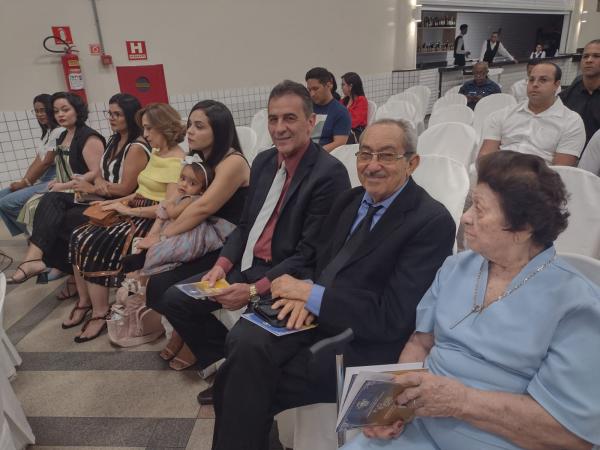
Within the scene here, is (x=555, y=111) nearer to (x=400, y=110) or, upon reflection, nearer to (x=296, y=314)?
(x=400, y=110)

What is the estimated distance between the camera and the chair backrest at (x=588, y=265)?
1.13 metres

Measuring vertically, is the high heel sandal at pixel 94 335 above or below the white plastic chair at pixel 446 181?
below

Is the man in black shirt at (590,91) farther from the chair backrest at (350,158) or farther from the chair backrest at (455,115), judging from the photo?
the chair backrest at (350,158)

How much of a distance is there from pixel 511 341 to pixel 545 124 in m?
2.29

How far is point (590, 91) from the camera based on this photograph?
3.05 meters

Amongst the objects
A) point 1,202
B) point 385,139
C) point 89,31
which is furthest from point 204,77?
point 385,139

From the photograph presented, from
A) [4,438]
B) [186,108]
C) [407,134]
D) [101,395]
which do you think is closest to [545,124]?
[407,134]

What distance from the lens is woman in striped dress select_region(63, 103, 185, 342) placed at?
2.33 meters

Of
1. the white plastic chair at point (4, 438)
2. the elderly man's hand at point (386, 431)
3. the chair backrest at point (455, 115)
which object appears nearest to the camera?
the elderly man's hand at point (386, 431)

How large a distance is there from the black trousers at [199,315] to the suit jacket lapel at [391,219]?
661 millimetres

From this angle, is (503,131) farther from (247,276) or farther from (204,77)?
(204,77)

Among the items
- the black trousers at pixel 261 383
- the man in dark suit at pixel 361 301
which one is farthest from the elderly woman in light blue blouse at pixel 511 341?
the black trousers at pixel 261 383

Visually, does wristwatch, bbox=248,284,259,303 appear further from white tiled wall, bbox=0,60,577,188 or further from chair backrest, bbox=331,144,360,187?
white tiled wall, bbox=0,60,577,188

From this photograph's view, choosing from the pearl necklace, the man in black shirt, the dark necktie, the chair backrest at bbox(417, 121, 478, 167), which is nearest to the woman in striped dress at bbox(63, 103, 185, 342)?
the dark necktie
